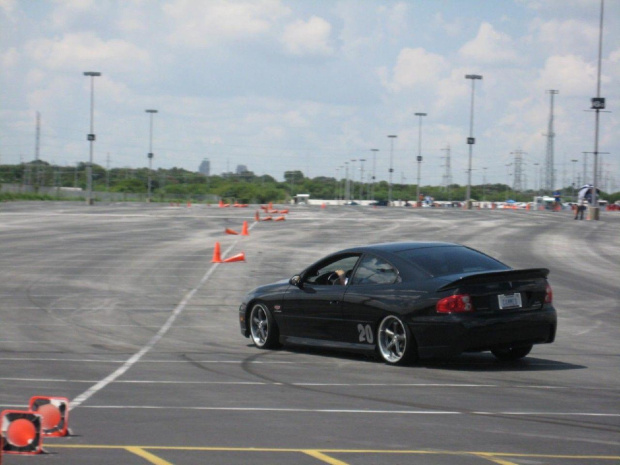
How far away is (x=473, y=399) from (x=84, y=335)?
24.4ft

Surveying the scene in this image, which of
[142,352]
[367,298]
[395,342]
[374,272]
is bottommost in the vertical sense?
[142,352]

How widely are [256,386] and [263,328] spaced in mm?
3369

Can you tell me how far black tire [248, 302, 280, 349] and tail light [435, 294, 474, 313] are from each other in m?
2.94

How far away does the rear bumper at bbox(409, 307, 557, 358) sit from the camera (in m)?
10.5

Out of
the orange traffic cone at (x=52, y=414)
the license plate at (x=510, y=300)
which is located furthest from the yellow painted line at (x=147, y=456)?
the license plate at (x=510, y=300)

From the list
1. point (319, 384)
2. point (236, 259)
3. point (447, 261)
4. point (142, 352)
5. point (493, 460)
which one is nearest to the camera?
point (493, 460)

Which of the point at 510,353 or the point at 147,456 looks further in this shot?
the point at 510,353

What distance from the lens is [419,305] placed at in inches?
421

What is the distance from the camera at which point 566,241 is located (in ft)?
112

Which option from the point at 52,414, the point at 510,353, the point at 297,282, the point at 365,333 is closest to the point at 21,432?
the point at 52,414

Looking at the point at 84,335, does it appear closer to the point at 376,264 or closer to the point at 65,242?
the point at 376,264

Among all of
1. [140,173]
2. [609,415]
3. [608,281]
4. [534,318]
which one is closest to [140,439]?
[609,415]

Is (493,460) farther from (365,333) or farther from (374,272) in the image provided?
(374,272)

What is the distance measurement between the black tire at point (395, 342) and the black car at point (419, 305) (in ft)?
0.04
